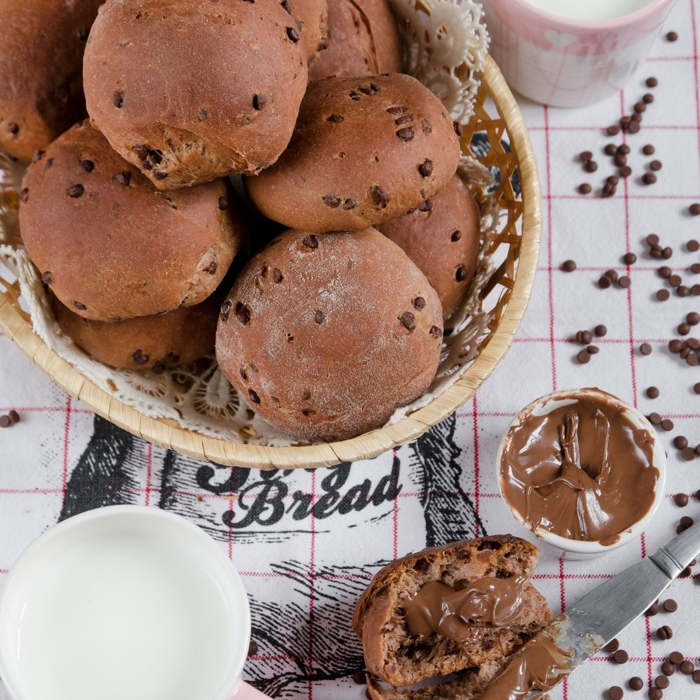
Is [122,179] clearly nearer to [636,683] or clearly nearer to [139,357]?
[139,357]

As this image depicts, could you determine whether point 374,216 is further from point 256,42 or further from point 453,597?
point 453,597

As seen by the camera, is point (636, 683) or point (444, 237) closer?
point (444, 237)

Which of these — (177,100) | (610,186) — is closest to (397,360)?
(177,100)

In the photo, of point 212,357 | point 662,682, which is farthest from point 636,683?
point 212,357

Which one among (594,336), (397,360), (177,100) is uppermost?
(177,100)

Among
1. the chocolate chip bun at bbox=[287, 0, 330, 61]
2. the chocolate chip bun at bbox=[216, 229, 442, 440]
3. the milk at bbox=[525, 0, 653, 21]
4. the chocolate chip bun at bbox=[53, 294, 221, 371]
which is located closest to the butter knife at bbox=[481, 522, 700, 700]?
the chocolate chip bun at bbox=[216, 229, 442, 440]

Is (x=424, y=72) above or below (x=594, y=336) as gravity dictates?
above
